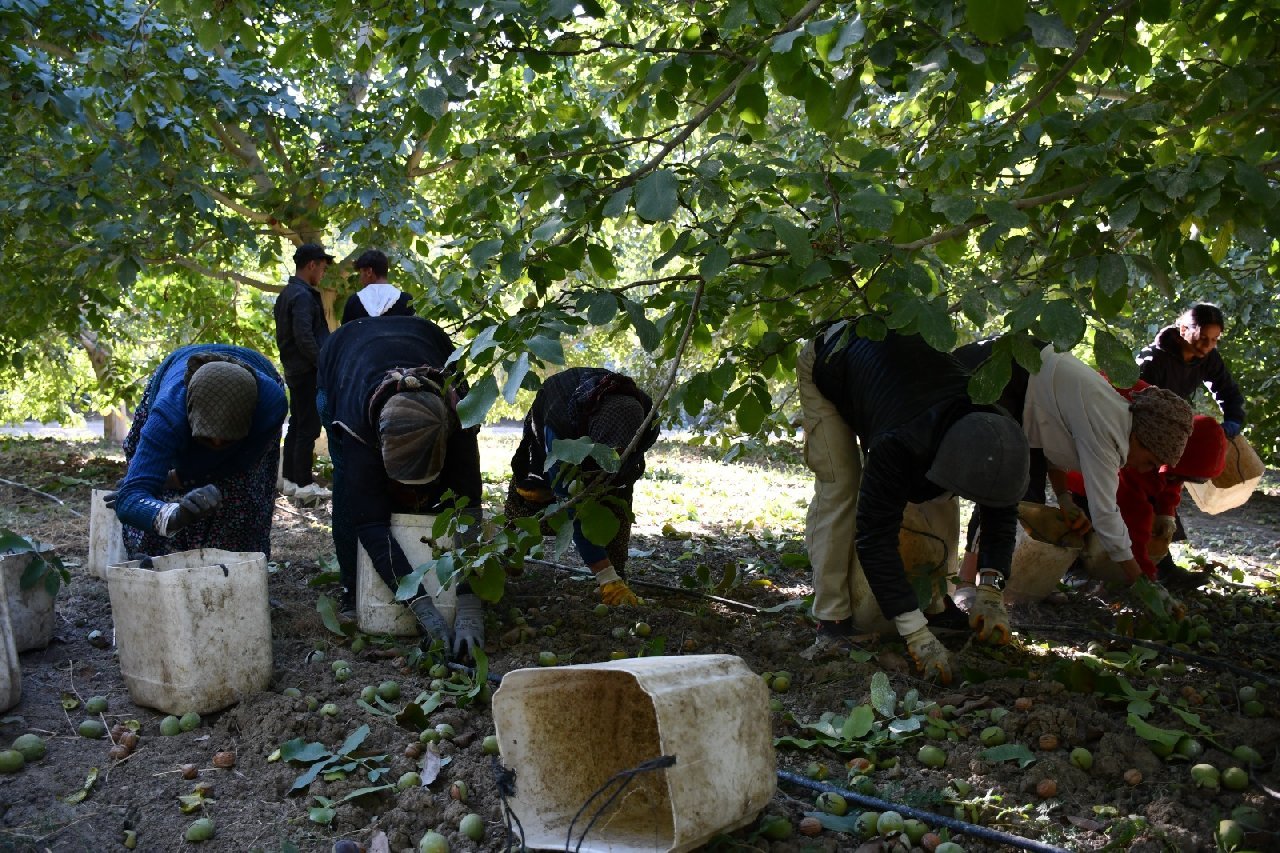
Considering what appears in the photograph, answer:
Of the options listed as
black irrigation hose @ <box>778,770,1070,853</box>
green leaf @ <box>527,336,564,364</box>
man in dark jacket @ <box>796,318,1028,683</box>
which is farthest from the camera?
man in dark jacket @ <box>796,318,1028,683</box>

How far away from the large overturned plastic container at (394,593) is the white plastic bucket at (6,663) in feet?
3.72

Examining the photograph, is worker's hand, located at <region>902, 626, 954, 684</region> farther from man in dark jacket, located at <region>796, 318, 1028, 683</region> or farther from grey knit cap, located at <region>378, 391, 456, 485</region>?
grey knit cap, located at <region>378, 391, 456, 485</region>

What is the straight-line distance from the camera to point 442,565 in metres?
2.37

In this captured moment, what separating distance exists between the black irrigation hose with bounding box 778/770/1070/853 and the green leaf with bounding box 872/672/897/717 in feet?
1.58

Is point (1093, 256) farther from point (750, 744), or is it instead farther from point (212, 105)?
point (212, 105)

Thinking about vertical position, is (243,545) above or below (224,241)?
below

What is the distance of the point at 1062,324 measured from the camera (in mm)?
1932

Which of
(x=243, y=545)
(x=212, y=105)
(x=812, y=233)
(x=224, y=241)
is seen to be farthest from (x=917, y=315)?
(x=224, y=241)

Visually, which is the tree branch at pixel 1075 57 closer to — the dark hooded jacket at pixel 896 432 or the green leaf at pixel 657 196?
the dark hooded jacket at pixel 896 432

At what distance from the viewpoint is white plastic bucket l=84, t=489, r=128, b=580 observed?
4047 mm

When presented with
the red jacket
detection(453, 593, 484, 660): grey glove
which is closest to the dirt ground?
detection(453, 593, 484, 660): grey glove

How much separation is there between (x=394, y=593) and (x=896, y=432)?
1923 mm

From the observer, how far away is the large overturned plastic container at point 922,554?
145 inches

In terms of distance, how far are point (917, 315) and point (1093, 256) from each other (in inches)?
15.7
